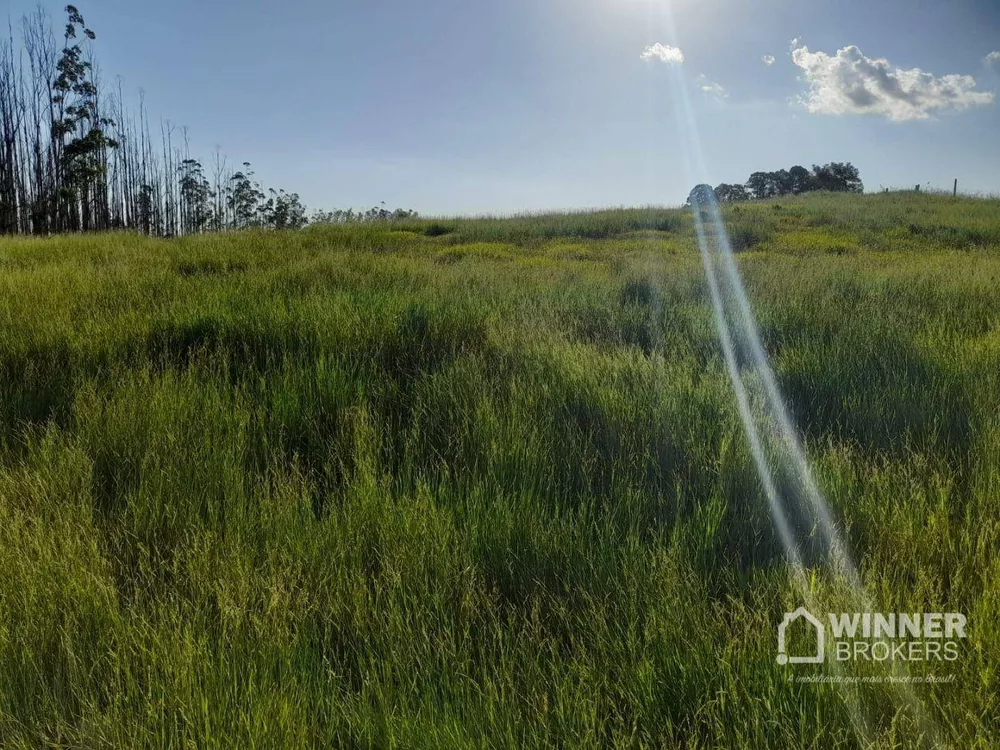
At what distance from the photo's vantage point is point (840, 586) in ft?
5.43

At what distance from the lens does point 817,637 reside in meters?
1.47

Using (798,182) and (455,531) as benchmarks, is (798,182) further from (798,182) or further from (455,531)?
(455,531)

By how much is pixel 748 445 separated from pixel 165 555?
2574 millimetres

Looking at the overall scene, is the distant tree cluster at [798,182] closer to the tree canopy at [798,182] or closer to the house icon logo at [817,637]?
the tree canopy at [798,182]

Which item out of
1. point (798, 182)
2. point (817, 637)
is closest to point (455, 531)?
point (817, 637)

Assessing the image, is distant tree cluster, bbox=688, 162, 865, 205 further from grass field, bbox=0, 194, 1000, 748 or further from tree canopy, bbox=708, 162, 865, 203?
grass field, bbox=0, 194, 1000, 748

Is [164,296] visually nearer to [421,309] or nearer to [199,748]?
[421,309]

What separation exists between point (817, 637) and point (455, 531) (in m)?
1.17

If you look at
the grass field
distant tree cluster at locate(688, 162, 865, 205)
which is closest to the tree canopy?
distant tree cluster at locate(688, 162, 865, 205)

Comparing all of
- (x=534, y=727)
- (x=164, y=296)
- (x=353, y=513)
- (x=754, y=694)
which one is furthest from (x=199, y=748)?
(x=164, y=296)

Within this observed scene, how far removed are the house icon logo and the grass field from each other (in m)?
0.03

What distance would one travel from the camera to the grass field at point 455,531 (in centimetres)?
134

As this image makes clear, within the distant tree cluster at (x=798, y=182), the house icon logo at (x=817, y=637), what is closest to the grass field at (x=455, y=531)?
the house icon logo at (x=817, y=637)

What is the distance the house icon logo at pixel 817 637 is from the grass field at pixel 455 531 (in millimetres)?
25
